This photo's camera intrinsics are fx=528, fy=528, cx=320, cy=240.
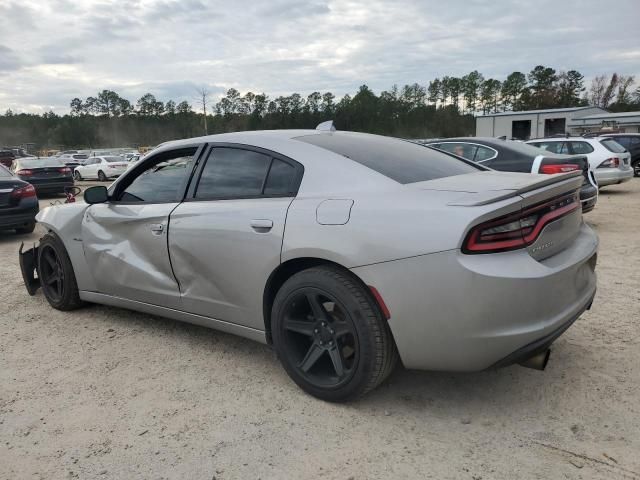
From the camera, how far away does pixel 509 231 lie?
7.86 feet

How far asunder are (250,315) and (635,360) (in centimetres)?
236

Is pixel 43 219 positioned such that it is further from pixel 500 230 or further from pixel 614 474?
pixel 614 474

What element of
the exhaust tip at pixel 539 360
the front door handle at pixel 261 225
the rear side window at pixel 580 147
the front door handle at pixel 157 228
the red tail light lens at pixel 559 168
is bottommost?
the exhaust tip at pixel 539 360

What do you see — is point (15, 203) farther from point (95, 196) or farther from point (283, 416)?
point (283, 416)

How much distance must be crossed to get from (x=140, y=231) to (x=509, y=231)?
248 centimetres

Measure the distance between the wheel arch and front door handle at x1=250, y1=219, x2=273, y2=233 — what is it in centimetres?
22

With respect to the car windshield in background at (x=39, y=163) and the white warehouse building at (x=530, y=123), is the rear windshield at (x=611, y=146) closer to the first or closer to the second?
the car windshield in background at (x=39, y=163)

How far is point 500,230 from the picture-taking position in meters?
2.38

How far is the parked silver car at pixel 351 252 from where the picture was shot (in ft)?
7.78

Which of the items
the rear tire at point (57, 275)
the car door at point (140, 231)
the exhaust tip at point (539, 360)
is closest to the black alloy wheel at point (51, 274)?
the rear tire at point (57, 275)

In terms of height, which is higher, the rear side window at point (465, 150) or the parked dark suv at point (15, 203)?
the rear side window at point (465, 150)

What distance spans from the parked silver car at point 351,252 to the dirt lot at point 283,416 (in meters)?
0.28

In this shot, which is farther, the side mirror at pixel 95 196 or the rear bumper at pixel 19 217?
the rear bumper at pixel 19 217

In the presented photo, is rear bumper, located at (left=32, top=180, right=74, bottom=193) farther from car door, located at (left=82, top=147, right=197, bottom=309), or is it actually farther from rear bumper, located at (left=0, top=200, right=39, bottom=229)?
car door, located at (left=82, top=147, right=197, bottom=309)
